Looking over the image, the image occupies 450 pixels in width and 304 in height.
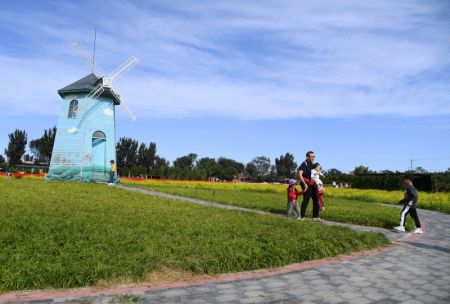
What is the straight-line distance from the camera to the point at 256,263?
574 cm

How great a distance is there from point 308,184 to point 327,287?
6322 millimetres

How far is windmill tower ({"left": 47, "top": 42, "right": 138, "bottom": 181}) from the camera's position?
95.9 feet

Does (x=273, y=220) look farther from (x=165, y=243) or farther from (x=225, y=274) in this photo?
(x=225, y=274)

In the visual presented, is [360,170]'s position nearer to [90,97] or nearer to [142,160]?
[142,160]

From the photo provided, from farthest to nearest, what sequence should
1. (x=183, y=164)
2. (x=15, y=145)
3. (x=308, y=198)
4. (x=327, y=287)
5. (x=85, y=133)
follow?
(x=183, y=164)
(x=15, y=145)
(x=85, y=133)
(x=308, y=198)
(x=327, y=287)

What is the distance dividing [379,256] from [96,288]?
4.50m

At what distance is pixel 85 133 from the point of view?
96.6ft

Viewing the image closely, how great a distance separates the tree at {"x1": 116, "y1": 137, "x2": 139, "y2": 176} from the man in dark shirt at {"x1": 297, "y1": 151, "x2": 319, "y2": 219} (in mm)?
63730

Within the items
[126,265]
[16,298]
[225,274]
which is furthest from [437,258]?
[16,298]

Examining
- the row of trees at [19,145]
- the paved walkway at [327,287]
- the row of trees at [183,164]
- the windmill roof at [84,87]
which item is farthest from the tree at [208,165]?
the paved walkway at [327,287]

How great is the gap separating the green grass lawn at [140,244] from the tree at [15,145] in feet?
193

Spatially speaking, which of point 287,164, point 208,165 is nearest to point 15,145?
point 208,165

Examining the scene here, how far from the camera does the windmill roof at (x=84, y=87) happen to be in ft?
98.9

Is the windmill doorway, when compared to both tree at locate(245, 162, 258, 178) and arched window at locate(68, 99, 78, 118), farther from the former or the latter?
tree at locate(245, 162, 258, 178)
